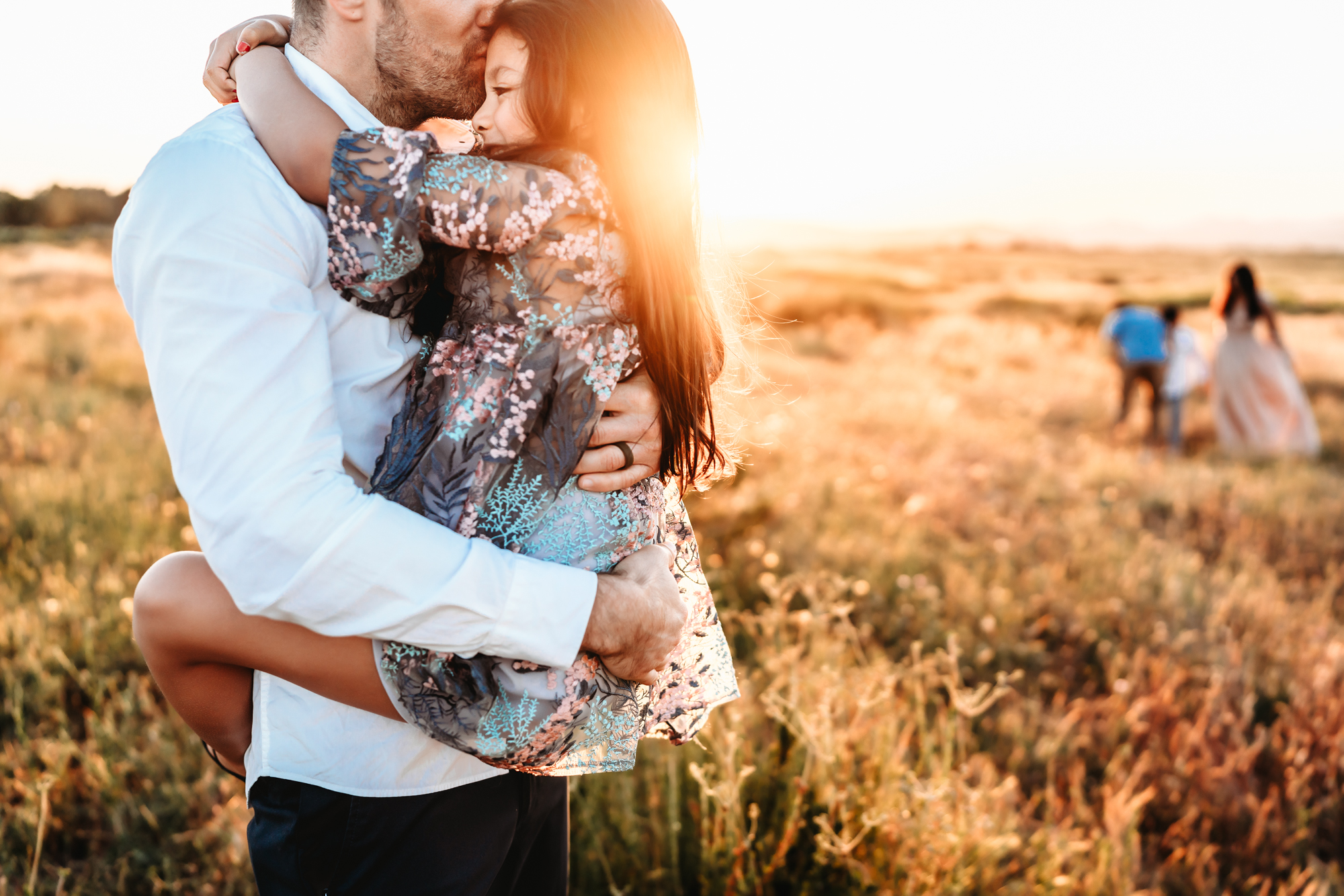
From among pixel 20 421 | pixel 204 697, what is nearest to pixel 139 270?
pixel 204 697

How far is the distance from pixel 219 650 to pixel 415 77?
112cm

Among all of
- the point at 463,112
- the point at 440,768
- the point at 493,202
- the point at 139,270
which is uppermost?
the point at 463,112

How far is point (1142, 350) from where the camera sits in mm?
10156

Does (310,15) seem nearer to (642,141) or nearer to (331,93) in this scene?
(331,93)

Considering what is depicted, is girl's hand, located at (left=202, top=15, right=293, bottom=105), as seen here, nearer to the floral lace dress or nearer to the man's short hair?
the man's short hair

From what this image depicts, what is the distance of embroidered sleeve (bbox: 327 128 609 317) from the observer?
1.22m

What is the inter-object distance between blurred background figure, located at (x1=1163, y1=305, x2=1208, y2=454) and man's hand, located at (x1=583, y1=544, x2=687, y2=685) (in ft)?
34.2

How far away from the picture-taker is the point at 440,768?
1395mm

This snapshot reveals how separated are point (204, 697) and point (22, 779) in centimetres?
198

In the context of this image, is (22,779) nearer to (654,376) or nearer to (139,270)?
(139,270)

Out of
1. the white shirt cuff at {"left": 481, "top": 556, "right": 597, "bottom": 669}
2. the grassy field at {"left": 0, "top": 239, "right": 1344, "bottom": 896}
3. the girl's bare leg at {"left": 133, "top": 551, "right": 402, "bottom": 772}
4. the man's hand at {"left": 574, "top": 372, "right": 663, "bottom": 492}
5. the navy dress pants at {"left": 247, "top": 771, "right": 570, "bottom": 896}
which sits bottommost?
the grassy field at {"left": 0, "top": 239, "right": 1344, "bottom": 896}

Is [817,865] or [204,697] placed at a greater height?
[204,697]

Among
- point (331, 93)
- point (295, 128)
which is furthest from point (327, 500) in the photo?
point (331, 93)

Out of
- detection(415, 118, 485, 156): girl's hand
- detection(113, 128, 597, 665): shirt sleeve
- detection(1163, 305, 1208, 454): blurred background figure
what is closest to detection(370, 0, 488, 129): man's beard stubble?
detection(415, 118, 485, 156): girl's hand
